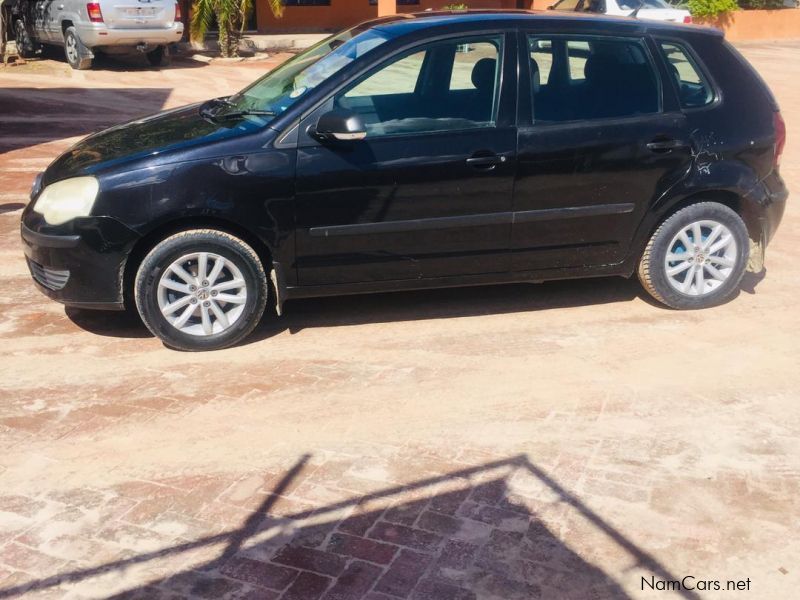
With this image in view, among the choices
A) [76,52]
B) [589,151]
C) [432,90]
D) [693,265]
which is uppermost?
[432,90]

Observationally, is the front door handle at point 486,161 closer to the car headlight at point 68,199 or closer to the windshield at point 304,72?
the windshield at point 304,72

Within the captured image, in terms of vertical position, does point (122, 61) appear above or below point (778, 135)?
below

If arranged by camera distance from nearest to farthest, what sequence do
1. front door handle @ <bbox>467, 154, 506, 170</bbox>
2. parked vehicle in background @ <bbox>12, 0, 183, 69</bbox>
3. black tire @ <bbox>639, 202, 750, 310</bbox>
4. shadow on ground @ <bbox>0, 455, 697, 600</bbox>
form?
shadow on ground @ <bbox>0, 455, 697, 600</bbox>
front door handle @ <bbox>467, 154, 506, 170</bbox>
black tire @ <bbox>639, 202, 750, 310</bbox>
parked vehicle in background @ <bbox>12, 0, 183, 69</bbox>

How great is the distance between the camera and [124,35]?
1838 centimetres

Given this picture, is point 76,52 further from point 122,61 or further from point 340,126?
point 340,126

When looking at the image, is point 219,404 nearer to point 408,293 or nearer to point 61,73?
point 408,293

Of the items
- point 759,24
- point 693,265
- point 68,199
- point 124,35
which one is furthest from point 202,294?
point 759,24

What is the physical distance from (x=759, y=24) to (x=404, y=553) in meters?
30.3

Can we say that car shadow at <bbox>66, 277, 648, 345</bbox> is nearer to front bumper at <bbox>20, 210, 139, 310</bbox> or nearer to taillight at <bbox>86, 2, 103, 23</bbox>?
front bumper at <bbox>20, 210, 139, 310</bbox>

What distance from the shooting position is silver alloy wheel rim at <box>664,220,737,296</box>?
6605mm

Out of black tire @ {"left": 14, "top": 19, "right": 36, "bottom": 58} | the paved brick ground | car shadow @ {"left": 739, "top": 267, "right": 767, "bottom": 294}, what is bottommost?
car shadow @ {"left": 739, "top": 267, "right": 767, "bottom": 294}

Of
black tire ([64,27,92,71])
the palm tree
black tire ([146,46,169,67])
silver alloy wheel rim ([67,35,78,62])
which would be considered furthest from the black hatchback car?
the palm tree

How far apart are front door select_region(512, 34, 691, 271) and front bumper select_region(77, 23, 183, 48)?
13767 millimetres

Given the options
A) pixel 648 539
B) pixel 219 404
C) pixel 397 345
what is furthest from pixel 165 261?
pixel 648 539
